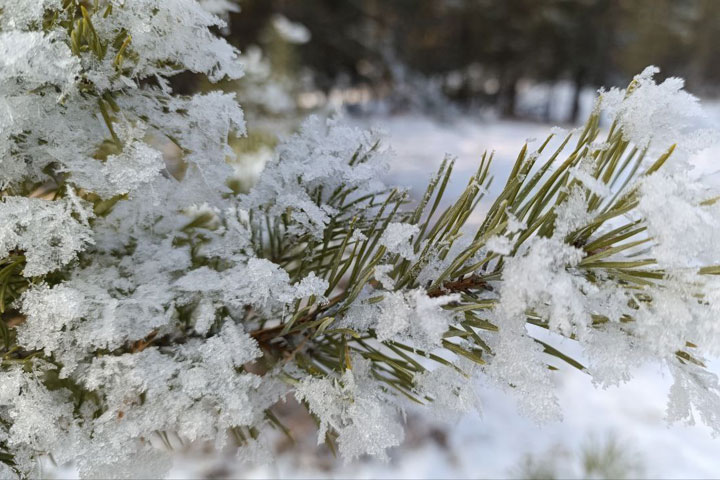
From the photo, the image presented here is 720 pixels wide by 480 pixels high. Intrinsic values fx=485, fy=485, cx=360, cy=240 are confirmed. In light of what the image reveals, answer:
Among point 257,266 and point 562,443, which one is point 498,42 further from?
point 257,266

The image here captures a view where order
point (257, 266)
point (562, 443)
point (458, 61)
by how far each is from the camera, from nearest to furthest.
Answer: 1. point (257, 266)
2. point (562, 443)
3. point (458, 61)

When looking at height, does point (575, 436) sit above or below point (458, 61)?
below

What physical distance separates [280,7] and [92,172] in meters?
4.50

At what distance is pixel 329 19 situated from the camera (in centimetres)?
466

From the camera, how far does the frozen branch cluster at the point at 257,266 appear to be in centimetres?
26

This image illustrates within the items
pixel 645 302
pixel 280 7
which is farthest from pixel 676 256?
pixel 280 7

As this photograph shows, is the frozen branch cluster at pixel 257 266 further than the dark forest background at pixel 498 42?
No

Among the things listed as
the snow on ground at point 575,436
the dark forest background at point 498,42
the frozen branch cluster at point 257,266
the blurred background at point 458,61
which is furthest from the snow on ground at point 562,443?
the dark forest background at point 498,42

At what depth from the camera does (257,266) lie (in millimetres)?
307

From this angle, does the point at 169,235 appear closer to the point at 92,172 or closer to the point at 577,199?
the point at 92,172

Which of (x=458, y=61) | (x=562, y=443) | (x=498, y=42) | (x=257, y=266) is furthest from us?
(x=458, y=61)

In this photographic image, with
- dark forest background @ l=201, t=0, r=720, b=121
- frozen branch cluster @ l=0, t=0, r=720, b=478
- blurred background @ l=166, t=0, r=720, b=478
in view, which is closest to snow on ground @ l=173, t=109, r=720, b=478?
frozen branch cluster @ l=0, t=0, r=720, b=478

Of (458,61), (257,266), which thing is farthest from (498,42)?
(257,266)

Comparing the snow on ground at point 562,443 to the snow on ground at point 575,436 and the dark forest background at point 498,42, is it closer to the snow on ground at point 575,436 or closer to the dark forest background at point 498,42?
the snow on ground at point 575,436
